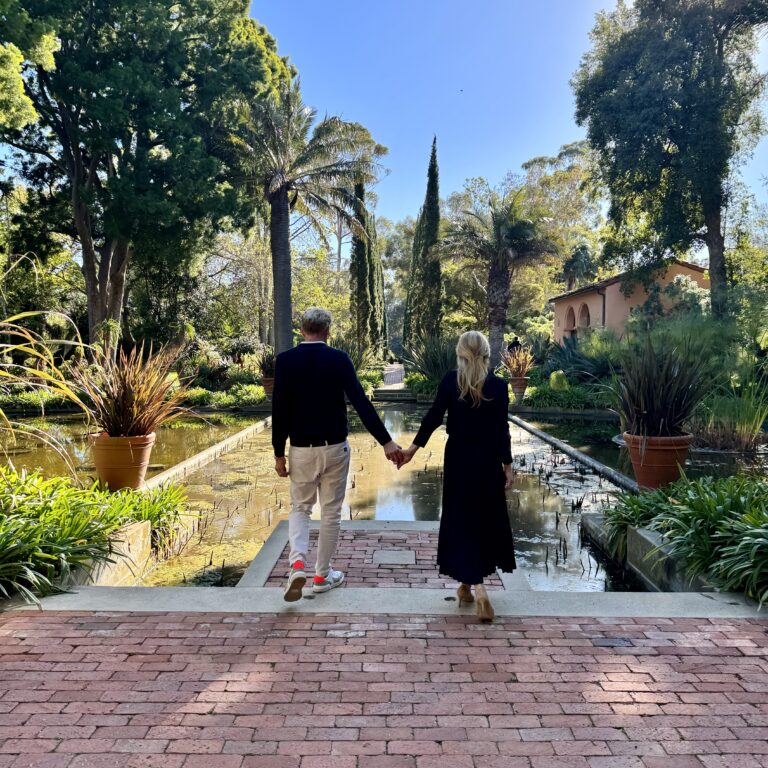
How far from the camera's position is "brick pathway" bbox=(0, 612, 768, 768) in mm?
2064

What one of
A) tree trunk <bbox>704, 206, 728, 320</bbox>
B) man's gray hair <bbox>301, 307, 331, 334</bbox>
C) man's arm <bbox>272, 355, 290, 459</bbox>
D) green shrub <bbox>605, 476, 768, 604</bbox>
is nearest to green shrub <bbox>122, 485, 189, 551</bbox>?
man's arm <bbox>272, 355, 290, 459</bbox>

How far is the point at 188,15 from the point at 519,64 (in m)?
9.82

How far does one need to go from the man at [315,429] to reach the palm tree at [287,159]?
594 inches

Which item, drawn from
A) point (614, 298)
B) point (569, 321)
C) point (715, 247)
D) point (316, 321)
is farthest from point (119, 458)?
point (569, 321)

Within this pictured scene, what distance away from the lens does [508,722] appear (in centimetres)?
224

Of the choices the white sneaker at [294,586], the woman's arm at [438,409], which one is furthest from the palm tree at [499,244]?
the white sneaker at [294,586]

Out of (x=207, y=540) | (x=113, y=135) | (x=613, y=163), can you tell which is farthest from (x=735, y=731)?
(x=613, y=163)

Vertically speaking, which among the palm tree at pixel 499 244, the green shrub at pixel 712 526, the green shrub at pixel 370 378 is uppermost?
the palm tree at pixel 499 244

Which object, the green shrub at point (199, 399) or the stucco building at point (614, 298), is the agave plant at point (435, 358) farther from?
the stucco building at point (614, 298)

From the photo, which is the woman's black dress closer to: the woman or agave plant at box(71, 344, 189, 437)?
the woman

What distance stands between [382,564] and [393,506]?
225cm

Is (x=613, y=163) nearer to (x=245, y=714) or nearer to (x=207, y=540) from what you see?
(x=207, y=540)

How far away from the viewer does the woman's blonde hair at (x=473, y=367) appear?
3238mm

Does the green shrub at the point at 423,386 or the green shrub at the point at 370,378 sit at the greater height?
the green shrub at the point at 370,378
